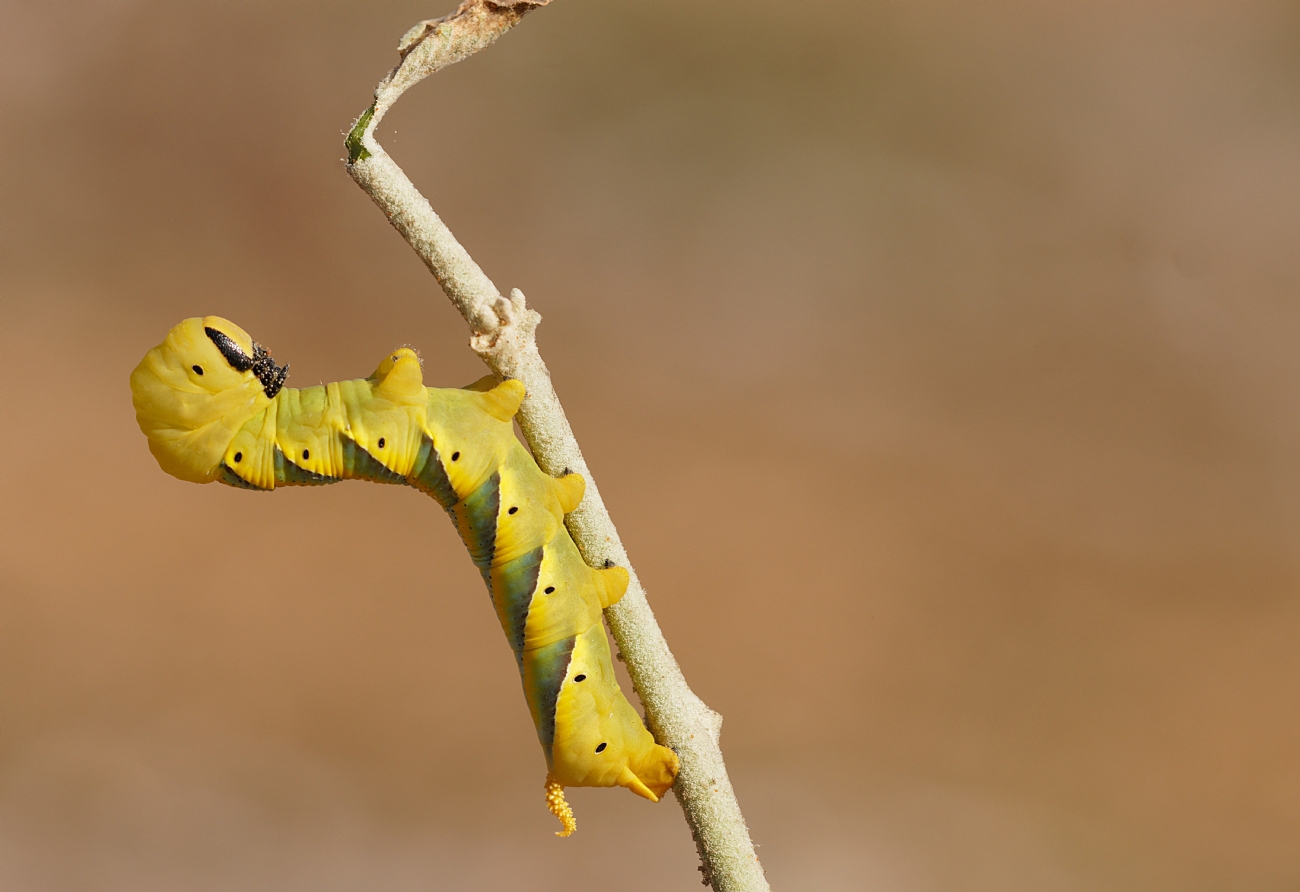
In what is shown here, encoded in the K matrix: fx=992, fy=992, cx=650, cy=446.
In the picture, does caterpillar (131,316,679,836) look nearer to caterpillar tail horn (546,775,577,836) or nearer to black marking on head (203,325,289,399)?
black marking on head (203,325,289,399)

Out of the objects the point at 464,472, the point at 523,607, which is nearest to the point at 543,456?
the point at 464,472

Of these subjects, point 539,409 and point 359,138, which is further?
point 539,409

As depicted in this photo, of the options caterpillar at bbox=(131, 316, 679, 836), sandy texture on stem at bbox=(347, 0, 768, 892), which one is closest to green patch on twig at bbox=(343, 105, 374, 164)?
sandy texture on stem at bbox=(347, 0, 768, 892)

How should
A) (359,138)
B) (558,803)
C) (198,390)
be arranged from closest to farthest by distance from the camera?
1. (359,138)
2. (198,390)
3. (558,803)

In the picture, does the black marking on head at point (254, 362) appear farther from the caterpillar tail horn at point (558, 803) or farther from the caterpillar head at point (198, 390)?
the caterpillar tail horn at point (558, 803)

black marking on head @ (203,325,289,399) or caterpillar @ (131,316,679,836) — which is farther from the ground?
black marking on head @ (203,325,289,399)

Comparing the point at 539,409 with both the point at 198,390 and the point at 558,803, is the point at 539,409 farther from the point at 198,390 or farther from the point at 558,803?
the point at 558,803

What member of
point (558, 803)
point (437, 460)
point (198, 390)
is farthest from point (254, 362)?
point (558, 803)
